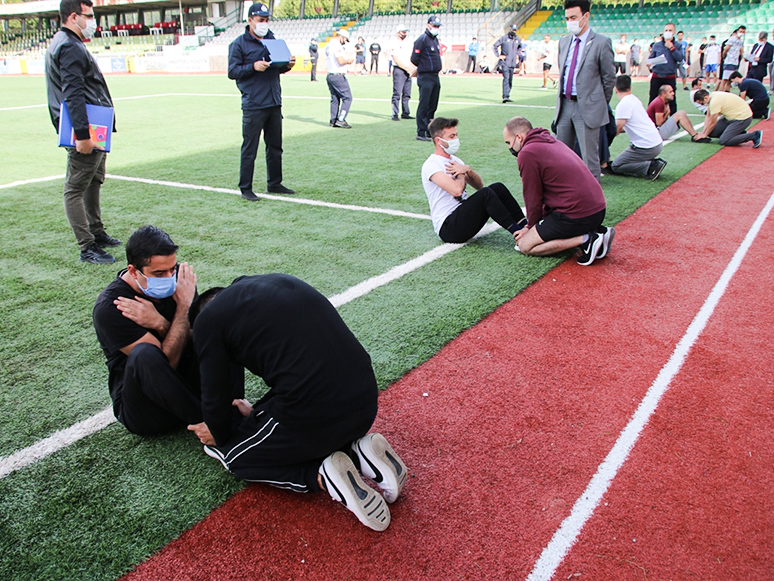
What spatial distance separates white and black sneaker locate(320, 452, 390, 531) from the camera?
94.6 inches

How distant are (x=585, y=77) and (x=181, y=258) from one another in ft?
15.5

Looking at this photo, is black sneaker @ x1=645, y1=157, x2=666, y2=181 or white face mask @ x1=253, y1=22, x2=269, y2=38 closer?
white face mask @ x1=253, y1=22, x2=269, y2=38

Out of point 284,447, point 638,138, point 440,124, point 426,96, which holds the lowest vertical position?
point 284,447

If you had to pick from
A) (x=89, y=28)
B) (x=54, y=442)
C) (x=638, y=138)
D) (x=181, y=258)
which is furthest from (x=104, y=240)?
(x=638, y=138)

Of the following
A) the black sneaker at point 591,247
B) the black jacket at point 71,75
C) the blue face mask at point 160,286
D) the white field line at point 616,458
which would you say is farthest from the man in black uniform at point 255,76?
the white field line at point 616,458

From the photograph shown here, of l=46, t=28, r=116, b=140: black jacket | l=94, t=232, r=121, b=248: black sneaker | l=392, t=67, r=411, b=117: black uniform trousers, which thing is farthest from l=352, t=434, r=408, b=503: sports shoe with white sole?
l=392, t=67, r=411, b=117: black uniform trousers

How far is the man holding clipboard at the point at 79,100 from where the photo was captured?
4.94 metres

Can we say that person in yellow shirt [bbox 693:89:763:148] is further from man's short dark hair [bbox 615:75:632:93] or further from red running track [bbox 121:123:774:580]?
red running track [bbox 121:123:774:580]

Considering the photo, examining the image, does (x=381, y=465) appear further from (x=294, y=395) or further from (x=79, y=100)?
(x=79, y=100)

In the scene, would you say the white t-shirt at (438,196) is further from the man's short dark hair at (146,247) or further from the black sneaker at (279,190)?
the man's short dark hair at (146,247)

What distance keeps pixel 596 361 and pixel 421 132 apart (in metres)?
8.73

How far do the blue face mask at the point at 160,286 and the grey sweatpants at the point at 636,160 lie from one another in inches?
289

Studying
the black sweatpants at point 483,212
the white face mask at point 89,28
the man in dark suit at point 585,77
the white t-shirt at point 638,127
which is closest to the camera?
the white face mask at point 89,28

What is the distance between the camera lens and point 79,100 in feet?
16.4
